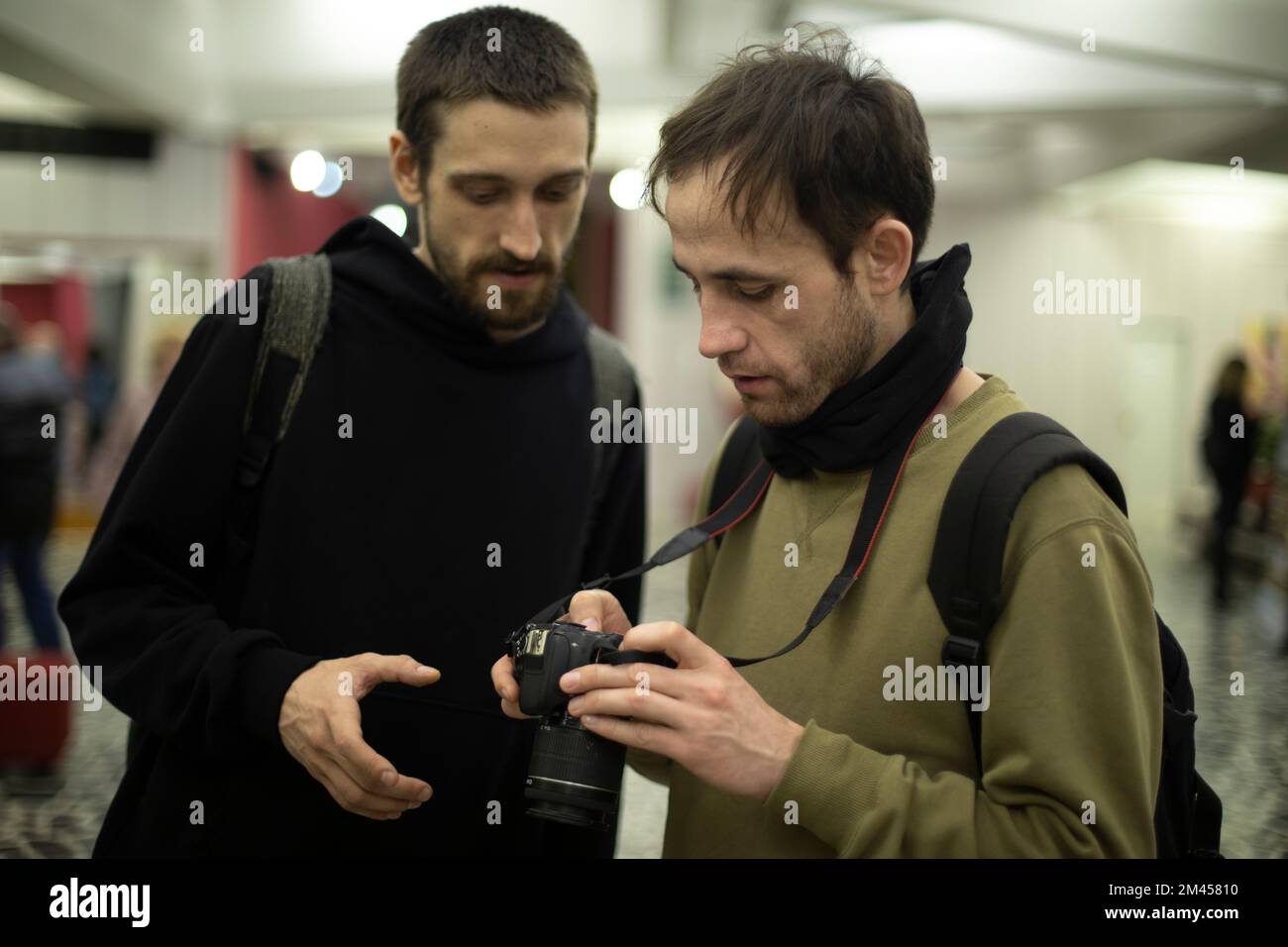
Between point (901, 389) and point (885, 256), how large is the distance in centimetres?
14

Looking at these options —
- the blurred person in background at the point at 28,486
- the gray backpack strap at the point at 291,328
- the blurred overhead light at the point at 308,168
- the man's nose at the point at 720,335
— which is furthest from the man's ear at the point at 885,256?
the blurred overhead light at the point at 308,168

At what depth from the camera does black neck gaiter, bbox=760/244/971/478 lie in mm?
1175

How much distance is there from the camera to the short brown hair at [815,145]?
1.14 meters

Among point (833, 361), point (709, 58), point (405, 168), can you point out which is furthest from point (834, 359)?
point (709, 58)

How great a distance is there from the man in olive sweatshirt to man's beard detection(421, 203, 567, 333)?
0.39 meters

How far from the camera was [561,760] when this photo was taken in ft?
3.66

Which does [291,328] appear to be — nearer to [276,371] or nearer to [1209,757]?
[276,371]

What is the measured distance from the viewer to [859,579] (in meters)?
1.17

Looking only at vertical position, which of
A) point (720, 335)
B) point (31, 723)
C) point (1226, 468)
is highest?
point (1226, 468)

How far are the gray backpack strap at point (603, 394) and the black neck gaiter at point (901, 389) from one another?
53 centimetres

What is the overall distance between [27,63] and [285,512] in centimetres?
712

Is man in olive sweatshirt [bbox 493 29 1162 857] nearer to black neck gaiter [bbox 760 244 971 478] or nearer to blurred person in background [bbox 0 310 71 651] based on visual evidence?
black neck gaiter [bbox 760 244 971 478]

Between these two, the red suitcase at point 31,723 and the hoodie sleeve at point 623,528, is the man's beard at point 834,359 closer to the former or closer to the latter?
the hoodie sleeve at point 623,528
